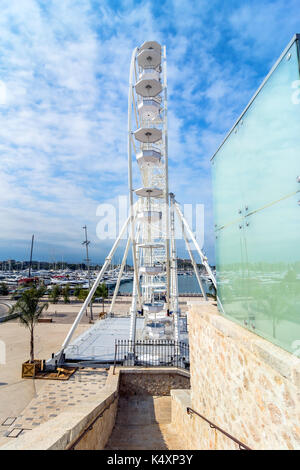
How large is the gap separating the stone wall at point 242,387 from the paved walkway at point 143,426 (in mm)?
1961

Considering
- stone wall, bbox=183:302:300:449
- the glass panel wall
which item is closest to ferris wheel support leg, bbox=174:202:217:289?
stone wall, bbox=183:302:300:449

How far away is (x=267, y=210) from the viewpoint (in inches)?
106

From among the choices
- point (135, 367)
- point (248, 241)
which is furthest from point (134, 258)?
point (248, 241)

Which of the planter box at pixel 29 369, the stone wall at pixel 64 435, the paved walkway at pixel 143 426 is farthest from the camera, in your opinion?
the planter box at pixel 29 369

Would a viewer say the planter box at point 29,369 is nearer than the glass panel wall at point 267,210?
No

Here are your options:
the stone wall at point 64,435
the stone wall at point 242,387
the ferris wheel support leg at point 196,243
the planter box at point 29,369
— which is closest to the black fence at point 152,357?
the planter box at point 29,369

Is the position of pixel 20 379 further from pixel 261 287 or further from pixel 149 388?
pixel 261 287

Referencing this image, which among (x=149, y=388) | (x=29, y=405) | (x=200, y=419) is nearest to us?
(x=200, y=419)

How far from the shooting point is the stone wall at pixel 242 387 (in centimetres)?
217

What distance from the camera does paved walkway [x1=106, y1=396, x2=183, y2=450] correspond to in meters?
6.20

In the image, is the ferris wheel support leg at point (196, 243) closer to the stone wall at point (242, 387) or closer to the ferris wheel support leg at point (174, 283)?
the ferris wheel support leg at point (174, 283)

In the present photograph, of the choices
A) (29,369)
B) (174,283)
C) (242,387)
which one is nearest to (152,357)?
(29,369)

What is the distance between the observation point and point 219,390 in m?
3.67
